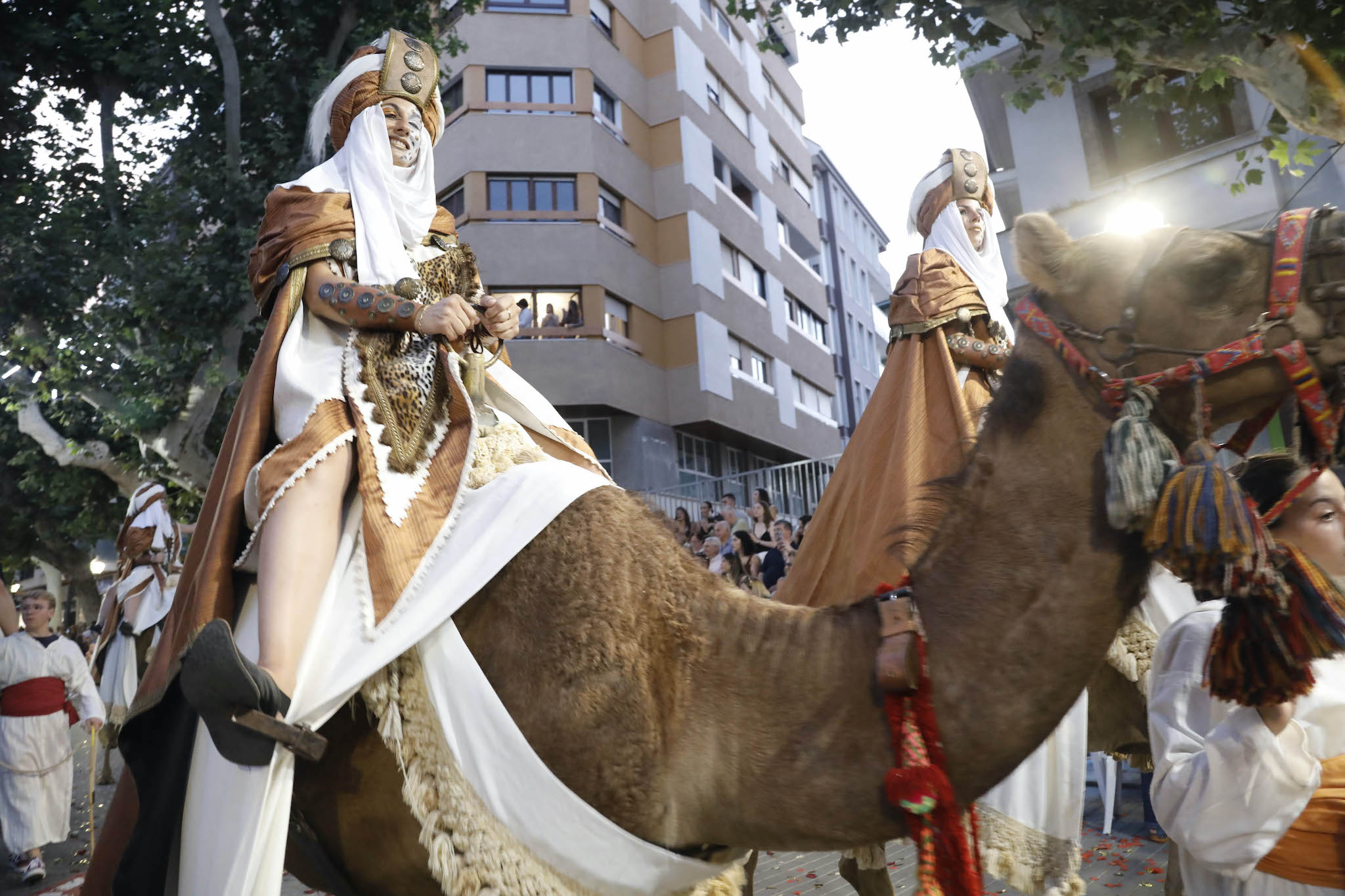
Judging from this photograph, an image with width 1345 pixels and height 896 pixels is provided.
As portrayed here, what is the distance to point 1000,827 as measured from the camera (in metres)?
3.03

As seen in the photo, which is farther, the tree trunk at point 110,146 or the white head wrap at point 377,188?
the tree trunk at point 110,146

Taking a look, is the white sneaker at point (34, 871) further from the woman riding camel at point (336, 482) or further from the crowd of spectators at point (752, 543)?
the woman riding camel at point (336, 482)

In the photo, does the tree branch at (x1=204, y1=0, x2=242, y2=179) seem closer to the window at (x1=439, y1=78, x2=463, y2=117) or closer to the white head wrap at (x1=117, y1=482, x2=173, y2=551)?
the white head wrap at (x1=117, y1=482, x2=173, y2=551)

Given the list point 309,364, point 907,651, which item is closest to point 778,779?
→ point 907,651

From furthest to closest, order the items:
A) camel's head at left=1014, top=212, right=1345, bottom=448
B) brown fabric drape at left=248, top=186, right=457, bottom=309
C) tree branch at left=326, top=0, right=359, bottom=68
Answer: tree branch at left=326, top=0, right=359, bottom=68 → brown fabric drape at left=248, top=186, right=457, bottom=309 → camel's head at left=1014, top=212, right=1345, bottom=448

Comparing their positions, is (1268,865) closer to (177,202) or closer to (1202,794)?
(1202,794)

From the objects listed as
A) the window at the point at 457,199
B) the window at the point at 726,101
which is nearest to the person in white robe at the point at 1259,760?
the window at the point at 457,199

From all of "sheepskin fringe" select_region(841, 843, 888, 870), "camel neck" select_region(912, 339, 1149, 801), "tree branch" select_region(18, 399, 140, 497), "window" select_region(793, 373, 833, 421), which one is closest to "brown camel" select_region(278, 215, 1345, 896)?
"camel neck" select_region(912, 339, 1149, 801)

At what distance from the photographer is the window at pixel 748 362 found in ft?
107

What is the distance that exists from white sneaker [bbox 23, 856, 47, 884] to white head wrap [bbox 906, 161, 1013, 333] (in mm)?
7677

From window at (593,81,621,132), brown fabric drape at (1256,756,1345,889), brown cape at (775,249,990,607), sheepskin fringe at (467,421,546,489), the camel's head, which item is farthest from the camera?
window at (593,81,621,132)

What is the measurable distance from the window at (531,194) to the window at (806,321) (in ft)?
41.0

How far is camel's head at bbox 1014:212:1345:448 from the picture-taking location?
1808 millimetres

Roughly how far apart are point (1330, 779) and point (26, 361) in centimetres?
1871
